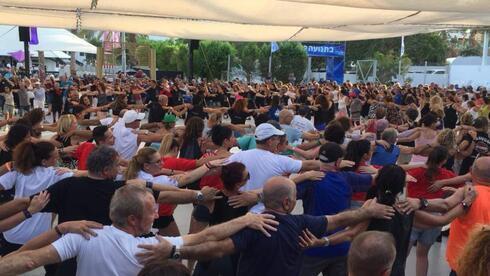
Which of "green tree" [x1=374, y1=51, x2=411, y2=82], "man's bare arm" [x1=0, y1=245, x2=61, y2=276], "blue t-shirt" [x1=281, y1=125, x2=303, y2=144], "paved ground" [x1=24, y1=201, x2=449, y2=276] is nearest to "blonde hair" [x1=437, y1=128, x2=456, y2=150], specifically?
"paved ground" [x1=24, y1=201, x2=449, y2=276]

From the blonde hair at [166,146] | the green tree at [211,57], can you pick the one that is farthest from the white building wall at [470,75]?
the blonde hair at [166,146]

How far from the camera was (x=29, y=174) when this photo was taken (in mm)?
4012

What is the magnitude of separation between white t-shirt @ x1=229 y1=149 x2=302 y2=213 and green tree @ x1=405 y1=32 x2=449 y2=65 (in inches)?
2343

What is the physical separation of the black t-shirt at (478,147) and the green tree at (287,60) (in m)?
28.5

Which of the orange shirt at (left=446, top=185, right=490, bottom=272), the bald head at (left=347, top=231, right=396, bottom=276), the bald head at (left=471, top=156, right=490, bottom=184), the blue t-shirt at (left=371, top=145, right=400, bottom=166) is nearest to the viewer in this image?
the bald head at (left=347, top=231, right=396, bottom=276)

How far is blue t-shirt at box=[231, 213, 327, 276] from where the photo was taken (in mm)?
2777

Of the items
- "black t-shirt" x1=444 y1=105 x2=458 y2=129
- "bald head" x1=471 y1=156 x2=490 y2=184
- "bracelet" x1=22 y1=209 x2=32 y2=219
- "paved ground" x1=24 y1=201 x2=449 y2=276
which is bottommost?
"paved ground" x1=24 y1=201 x2=449 y2=276

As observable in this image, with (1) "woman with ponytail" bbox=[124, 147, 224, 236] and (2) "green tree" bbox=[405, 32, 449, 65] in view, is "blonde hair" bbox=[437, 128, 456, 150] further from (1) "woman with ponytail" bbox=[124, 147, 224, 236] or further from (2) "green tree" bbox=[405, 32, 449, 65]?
(2) "green tree" bbox=[405, 32, 449, 65]

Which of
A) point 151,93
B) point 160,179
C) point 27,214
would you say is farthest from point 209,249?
point 151,93

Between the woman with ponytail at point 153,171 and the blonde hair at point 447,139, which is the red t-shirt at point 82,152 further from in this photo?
the blonde hair at point 447,139

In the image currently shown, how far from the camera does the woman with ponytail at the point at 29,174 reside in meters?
3.99

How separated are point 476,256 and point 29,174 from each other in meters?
3.14

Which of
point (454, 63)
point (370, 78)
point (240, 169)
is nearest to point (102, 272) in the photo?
point (240, 169)

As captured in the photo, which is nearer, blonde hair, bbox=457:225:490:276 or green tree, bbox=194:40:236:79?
blonde hair, bbox=457:225:490:276
